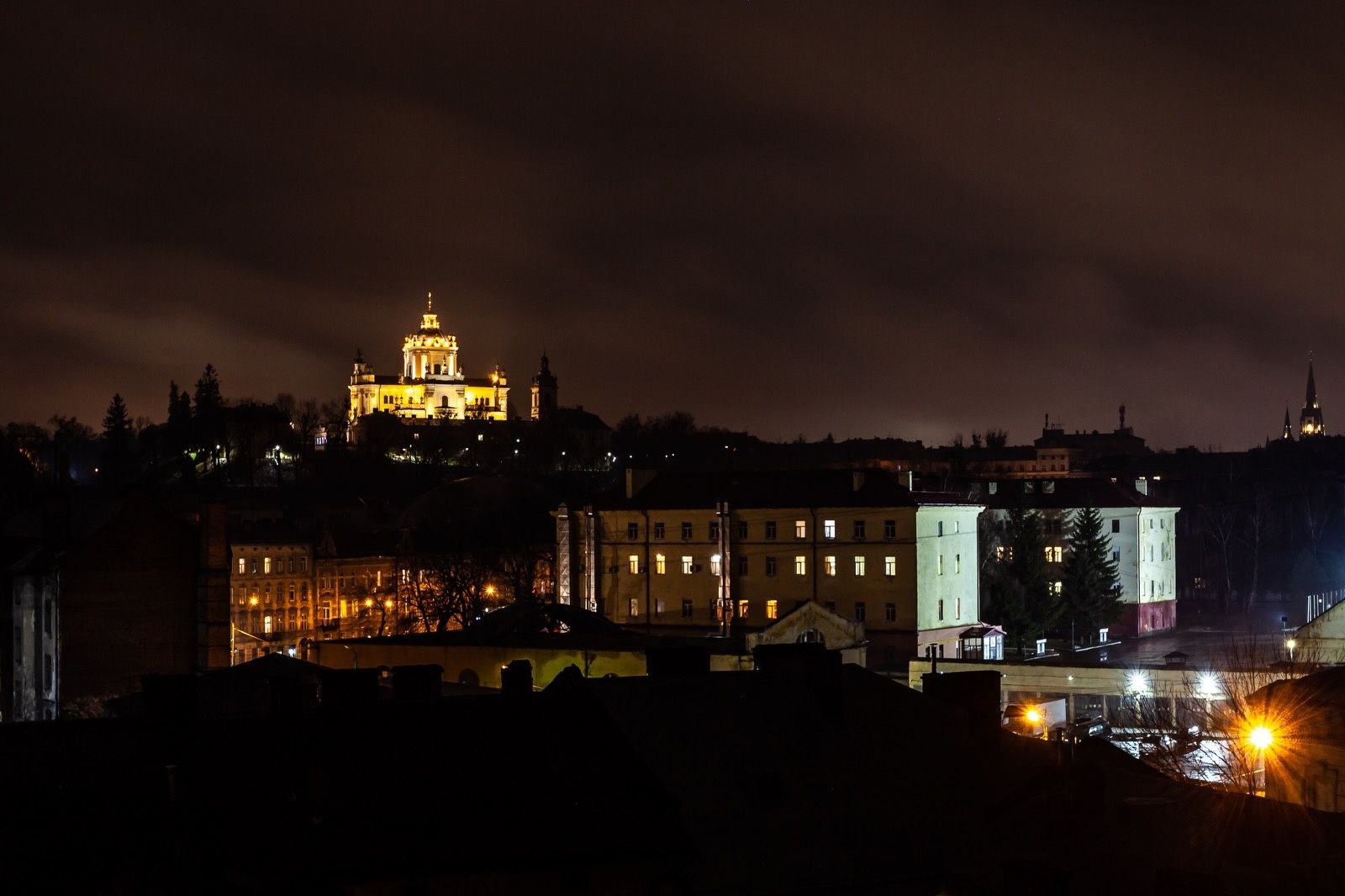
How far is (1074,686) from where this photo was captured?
46281 mm

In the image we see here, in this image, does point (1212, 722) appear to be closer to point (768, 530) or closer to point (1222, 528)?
point (768, 530)

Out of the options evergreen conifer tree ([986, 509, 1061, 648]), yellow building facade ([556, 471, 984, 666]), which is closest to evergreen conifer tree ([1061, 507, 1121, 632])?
evergreen conifer tree ([986, 509, 1061, 648])

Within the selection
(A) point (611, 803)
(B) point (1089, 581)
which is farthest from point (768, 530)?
(A) point (611, 803)

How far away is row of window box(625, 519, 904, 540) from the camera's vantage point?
211 feet

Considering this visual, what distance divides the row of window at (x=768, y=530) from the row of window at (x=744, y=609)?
2677 millimetres

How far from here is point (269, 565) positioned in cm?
9650

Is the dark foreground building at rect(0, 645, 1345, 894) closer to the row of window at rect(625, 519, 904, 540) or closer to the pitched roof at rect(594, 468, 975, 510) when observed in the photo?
the row of window at rect(625, 519, 904, 540)

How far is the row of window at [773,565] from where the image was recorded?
6356 centimetres

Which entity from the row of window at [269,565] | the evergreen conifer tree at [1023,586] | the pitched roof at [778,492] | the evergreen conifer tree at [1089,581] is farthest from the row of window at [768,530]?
the row of window at [269,565]

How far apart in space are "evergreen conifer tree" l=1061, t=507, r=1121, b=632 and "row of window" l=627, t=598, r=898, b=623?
12.8 m

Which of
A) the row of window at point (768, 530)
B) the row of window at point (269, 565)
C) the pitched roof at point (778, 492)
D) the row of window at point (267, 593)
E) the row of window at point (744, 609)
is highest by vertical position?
the pitched roof at point (778, 492)

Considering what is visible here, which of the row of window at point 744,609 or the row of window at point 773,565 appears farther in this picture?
the row of window at point 773,565

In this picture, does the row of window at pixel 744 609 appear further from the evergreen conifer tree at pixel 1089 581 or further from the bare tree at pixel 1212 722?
the bare tree at pixel 1212 722

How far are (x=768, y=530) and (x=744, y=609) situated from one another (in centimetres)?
345
